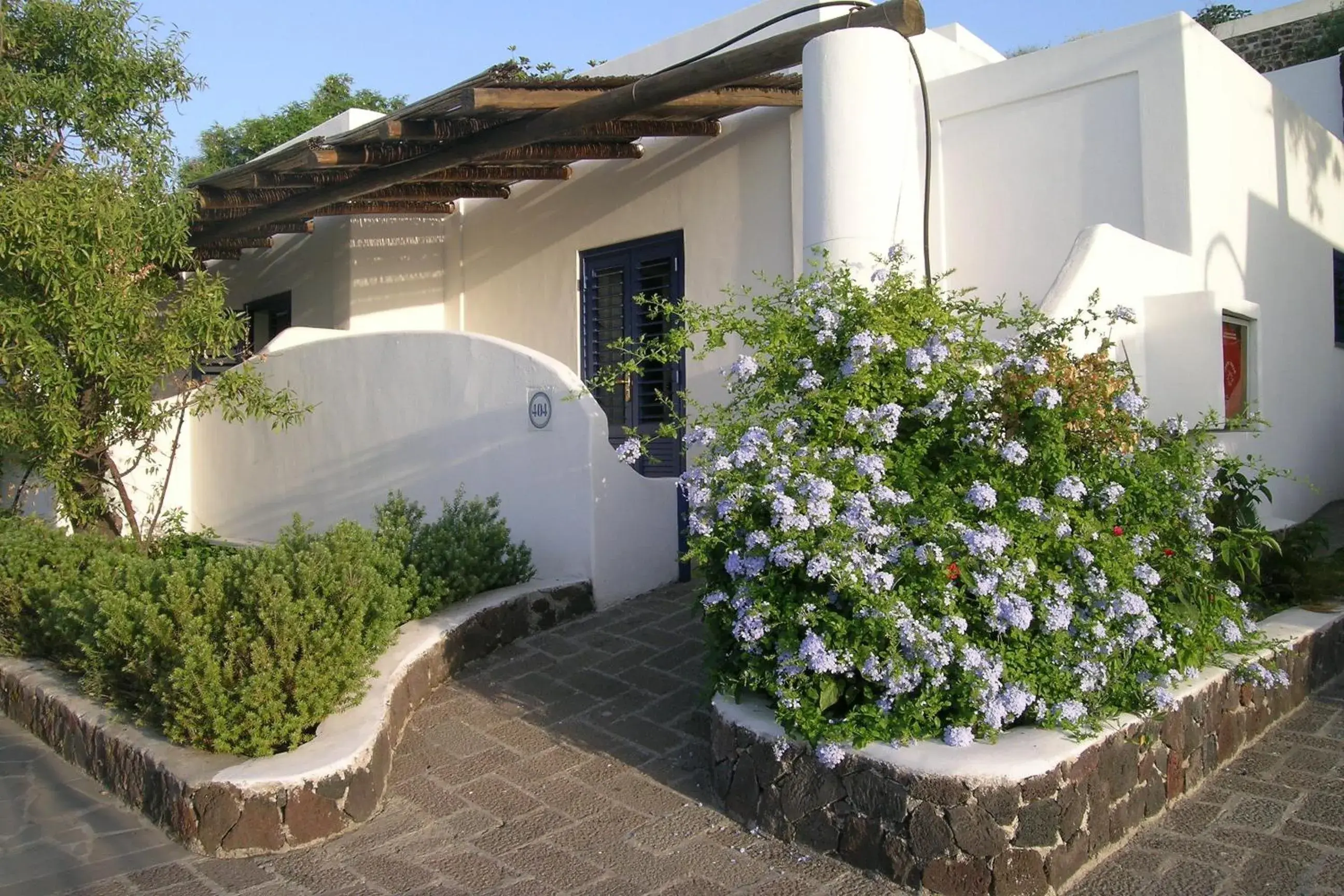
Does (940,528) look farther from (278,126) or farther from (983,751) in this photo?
(278,126)

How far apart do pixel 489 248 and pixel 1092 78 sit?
6000mm

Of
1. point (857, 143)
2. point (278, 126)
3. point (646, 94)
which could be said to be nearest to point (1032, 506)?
point (857, 143)

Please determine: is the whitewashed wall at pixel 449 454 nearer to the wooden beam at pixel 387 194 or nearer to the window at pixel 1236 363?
the wooden beam at pixel 387 194

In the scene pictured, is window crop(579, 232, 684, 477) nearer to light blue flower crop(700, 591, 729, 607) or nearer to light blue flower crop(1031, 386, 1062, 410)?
light blue flower crop(700, 591, 729, 607)

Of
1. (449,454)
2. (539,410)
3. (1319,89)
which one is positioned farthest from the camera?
(1319,89)

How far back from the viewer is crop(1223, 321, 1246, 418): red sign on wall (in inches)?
275

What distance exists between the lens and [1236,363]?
7109 millimetres

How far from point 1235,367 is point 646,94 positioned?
442 cm

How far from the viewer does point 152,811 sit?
13.4 ft

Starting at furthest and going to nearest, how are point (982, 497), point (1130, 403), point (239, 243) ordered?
point (239, 243), point (1130, 403), point (982, 497)

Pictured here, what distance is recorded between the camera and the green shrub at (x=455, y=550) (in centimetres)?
566

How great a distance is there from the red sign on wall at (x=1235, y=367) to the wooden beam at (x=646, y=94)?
3054 mm

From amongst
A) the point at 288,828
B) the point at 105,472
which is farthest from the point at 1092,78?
the point at 105,472

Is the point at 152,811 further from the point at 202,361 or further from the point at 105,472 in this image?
the point at 105,472
